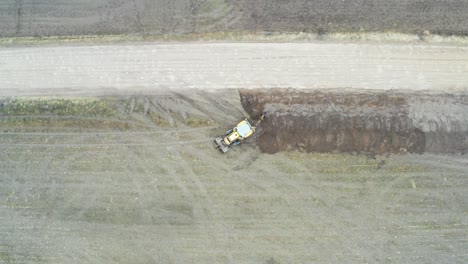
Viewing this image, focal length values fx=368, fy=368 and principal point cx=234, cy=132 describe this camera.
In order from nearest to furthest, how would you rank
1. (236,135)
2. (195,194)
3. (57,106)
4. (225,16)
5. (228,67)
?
(236,135)
(195,194)
(228,67)
(57,106)
(225,16)

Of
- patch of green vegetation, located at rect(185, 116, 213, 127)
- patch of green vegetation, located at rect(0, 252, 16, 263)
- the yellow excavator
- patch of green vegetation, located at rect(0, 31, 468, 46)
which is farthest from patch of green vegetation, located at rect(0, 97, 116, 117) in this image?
patch of green vegetation, located at rect(0, 252, 16, 263)

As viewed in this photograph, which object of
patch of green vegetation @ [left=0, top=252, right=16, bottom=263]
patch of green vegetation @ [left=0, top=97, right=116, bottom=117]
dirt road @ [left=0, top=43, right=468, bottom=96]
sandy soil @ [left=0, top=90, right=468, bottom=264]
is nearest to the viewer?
sandy soil @ [left=0, top=90, right=468, bottom=264]

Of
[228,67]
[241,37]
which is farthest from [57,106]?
[241,37]

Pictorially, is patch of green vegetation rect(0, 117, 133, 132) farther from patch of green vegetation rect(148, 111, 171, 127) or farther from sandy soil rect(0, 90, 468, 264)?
patch of green vegetation rect(148, 111, 171, 127)

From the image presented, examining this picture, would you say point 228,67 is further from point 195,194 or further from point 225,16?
point 195,194

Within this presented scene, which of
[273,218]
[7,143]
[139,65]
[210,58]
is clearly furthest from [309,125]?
[7,143]
